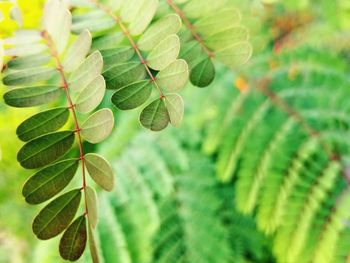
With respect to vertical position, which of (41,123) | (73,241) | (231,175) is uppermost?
(41,123)

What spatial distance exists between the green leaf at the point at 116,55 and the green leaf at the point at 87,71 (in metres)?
0.05

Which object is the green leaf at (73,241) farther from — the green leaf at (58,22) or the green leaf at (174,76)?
the green leaf at (58,22)

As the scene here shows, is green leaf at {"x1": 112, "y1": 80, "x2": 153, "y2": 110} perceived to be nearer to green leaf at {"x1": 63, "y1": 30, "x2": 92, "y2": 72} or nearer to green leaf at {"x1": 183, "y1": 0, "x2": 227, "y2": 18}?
green leaf at {"x1": 63, "y1": 30, "x2": 92, "y2": 72}

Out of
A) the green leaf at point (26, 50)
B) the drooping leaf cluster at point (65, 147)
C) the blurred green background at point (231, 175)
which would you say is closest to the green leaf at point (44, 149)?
the drooping leaf cluster at point (65, 147)

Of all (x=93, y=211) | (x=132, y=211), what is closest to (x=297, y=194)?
(x=132, y=211)

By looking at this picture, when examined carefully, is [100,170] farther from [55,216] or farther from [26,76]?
[26,76]

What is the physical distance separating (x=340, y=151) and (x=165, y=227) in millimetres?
522

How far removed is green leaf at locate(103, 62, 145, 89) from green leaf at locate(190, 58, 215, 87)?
0.25ft

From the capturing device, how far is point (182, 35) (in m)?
0.65

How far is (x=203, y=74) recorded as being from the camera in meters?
0.59

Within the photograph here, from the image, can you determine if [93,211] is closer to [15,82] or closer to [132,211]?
[15,82]

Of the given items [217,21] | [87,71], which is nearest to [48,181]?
[87,71]

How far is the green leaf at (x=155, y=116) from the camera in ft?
1.57

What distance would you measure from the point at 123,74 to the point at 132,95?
0.04 m
